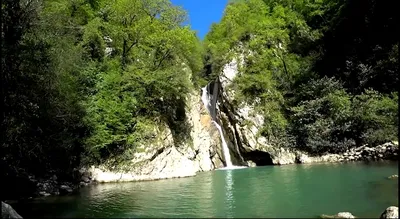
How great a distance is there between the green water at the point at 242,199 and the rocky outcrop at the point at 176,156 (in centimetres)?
449

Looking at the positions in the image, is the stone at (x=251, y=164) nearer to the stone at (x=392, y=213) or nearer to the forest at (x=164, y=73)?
the forest at (x=164, y=73)

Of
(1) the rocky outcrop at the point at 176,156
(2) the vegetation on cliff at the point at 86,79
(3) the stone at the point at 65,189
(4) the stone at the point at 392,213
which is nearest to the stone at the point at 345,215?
(4) the stone at the point at 392,213

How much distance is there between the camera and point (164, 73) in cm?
3075

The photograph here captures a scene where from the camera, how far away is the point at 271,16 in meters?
49.0

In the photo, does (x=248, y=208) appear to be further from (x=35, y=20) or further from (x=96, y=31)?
(x=96, y=31)

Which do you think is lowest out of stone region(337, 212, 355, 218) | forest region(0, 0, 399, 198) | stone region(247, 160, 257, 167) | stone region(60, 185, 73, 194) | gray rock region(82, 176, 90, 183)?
stone region(337, 212, 355, 218)

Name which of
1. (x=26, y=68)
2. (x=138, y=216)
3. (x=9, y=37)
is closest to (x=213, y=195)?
(x=138, y=216)

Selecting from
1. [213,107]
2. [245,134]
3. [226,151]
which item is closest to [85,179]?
[226,151]

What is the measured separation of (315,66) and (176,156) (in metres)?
19.9

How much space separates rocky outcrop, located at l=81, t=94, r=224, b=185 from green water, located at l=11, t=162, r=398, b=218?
449 centimetres

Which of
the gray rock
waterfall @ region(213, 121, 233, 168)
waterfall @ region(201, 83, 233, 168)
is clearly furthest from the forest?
waterfall @ region(213, 121, 233, 168)

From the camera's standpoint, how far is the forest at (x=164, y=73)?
1823 centimetres

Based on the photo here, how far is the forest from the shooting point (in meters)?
18.2

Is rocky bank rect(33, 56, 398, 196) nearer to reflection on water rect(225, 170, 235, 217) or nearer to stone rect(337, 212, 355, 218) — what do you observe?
reflection on water rect(225, 170, 235, 217)
